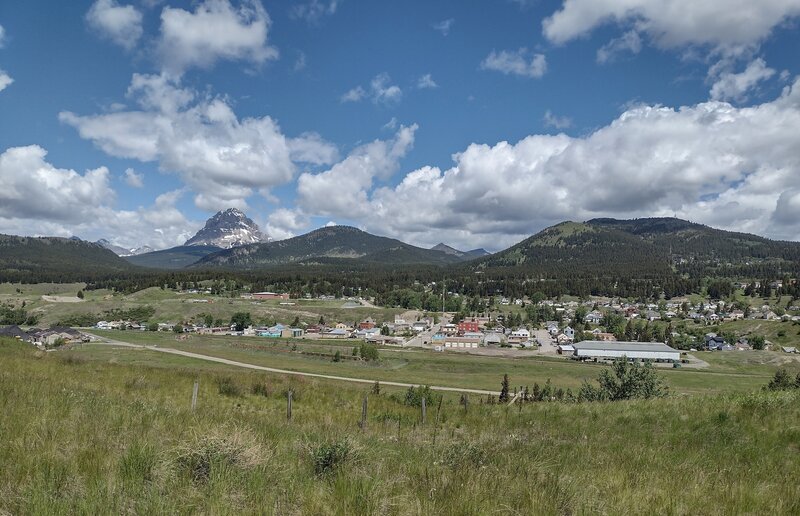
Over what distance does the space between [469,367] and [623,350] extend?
49.8m

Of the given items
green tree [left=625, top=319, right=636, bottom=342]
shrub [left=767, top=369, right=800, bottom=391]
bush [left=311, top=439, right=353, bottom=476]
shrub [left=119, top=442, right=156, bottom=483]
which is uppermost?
shrub [left=119, top=442, right=156, bottom=483]

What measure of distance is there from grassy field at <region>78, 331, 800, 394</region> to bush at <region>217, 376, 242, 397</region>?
3927 cm

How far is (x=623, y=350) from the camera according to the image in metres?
106

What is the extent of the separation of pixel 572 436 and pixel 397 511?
7784 millimetres

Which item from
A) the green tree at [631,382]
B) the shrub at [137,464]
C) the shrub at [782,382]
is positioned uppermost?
the shrub at [137,464]

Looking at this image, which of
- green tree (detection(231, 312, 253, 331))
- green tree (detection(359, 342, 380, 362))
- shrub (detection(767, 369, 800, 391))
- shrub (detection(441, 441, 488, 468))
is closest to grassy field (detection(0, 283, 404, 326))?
green tree (detection(231, 312, 253, 331))

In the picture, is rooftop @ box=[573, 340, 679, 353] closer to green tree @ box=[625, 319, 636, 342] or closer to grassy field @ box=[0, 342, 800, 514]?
green tree @ box=[625, 319, 636, 342]

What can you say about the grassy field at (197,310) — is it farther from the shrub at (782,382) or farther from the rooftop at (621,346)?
the shrub at (782,382)

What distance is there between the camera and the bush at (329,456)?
5.14 meters

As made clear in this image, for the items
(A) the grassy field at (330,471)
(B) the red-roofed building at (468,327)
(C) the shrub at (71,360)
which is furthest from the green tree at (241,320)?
(A) the grassy field at (330,471)

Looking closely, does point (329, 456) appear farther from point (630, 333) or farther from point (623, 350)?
point (630, 333)

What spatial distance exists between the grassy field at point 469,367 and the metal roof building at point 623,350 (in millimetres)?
9074

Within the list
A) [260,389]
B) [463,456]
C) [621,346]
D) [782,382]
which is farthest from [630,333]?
[463,456]

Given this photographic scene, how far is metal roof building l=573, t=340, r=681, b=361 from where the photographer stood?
9981 cm
